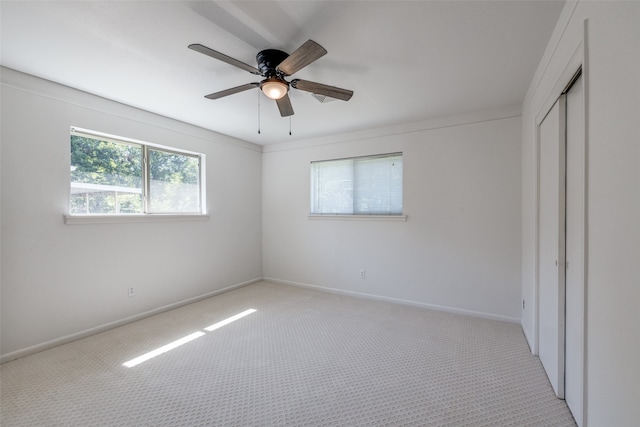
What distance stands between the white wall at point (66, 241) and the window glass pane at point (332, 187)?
5.29 feet

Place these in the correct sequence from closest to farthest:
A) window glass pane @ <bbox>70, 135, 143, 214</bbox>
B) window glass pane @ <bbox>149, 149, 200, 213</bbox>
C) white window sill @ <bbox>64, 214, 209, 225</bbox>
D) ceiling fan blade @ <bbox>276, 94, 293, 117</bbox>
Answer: ceiling fan blade @ <bbox>276, 94, 293, 117</bbox>, white window sill @ <bbox>64, 214, 209, 225</bbox>, window glass pane @ <bbox>70, 135, 143, 214</bbox>, window glass pane @ <bbox>149, 149, 200, 213</bbox>

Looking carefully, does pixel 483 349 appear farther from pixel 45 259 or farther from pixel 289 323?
pixel 45 259

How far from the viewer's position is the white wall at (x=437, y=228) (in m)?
3.05

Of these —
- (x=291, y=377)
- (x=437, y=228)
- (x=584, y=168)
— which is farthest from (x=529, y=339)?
(x=291, y=377)

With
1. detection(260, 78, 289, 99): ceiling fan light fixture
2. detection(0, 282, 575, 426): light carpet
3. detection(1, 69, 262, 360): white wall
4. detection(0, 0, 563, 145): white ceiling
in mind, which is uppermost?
detection(0, 0, 563, 145): white ceiling

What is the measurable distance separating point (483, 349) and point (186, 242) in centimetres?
354

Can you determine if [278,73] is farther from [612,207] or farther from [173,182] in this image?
[173,182]

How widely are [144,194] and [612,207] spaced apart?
389 cm

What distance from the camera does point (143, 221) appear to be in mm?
3146

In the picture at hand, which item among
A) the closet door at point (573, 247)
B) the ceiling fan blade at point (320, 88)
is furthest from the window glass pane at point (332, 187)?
the closet door at point (573, 247)

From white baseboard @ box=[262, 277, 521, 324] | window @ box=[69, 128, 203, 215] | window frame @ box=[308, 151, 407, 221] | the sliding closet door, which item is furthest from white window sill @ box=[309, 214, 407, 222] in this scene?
window @ box=[69, 128, 203, 215]

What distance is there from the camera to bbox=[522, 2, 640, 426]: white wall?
2.99 feet

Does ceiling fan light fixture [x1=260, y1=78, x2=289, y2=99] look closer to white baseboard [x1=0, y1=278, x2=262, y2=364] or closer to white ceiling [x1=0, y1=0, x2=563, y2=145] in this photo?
white ceiling [x1=0, y1=0, x2=563, y2=145]

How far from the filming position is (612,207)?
3.43 ft
